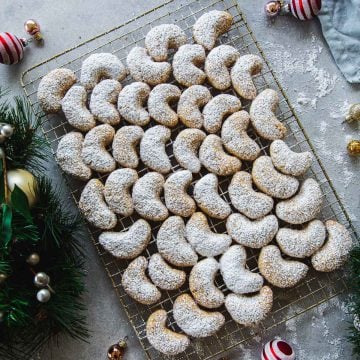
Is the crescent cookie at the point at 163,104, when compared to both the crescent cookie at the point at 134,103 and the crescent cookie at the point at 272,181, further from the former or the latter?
the crescent cookie at the point at 272,181

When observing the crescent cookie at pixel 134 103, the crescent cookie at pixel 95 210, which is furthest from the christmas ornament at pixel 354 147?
the crescent cookie at pixel 95 210

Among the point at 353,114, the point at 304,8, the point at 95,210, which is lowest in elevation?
the point at 353,114

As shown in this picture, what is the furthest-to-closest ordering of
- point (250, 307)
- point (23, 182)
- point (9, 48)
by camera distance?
1. point (9, 48)
2. point (250, 307)
3. point (23, 182)

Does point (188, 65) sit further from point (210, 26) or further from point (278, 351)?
point (278, 351)

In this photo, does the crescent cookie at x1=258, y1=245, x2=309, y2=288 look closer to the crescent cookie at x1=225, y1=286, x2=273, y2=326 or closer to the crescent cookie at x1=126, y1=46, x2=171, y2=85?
the crescent cookie at x1=225, y1=286, x2=273, y2=326

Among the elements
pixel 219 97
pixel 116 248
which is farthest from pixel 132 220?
pixel 219 97

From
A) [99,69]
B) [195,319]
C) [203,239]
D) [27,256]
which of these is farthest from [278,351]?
[99,69]

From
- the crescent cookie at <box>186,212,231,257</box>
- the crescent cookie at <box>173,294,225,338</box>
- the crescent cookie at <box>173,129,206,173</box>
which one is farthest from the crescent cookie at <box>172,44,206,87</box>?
the crescent cookie at <box>173,294,225,338</box>

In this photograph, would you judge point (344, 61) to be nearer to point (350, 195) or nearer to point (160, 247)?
point (350, 195)
